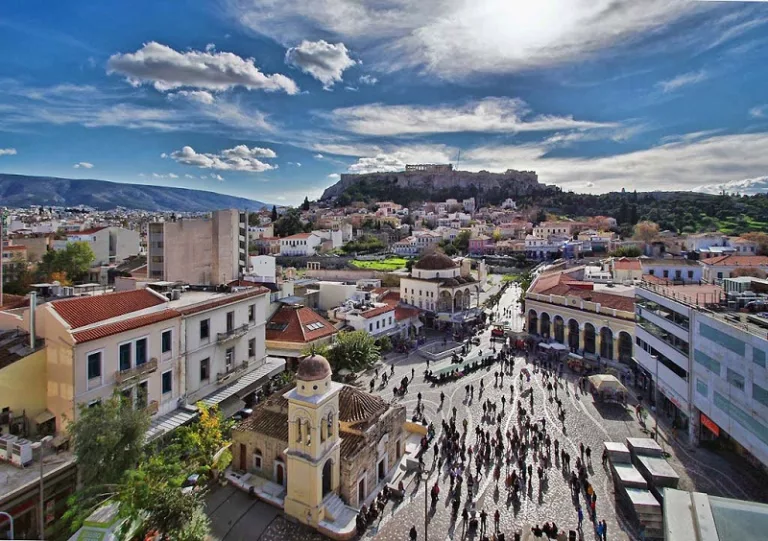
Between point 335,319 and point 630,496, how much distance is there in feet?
67.1

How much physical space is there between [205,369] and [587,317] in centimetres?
2331

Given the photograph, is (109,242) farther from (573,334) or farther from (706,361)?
(706,361)

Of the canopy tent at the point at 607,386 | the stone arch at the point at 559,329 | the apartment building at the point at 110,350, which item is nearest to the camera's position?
the apartment building at the point at 110,350

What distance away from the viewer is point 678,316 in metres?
18.3

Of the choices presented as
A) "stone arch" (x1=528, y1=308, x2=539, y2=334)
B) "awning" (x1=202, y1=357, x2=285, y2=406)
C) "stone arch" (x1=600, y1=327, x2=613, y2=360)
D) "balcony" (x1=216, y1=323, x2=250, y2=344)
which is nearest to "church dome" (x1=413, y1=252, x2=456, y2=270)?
"stone arch" (x1=528, y1=308, x2=539, y2=334)

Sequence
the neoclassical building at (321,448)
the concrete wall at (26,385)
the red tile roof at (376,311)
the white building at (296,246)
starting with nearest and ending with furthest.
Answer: the concrete wall at (26,385) < the neoclassical building at (321,448) < the red tile roof at (376,311) < the white building at (296,246)

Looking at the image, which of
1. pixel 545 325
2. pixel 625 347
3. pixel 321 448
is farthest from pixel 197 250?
pixel 625 347

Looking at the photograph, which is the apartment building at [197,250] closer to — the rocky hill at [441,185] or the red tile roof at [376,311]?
the red tile roof at [376,311]

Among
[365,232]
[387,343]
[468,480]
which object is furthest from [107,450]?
[365,232]

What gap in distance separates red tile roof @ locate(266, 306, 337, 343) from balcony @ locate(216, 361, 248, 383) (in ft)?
15.9

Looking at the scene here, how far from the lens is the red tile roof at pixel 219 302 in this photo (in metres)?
15.8

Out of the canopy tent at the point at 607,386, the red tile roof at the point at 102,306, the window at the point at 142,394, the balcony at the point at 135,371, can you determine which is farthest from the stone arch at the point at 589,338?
the window at the point at 142,394

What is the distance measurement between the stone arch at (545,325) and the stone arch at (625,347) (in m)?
5.55

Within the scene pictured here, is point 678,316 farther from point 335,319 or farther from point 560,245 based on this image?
point 560,245
